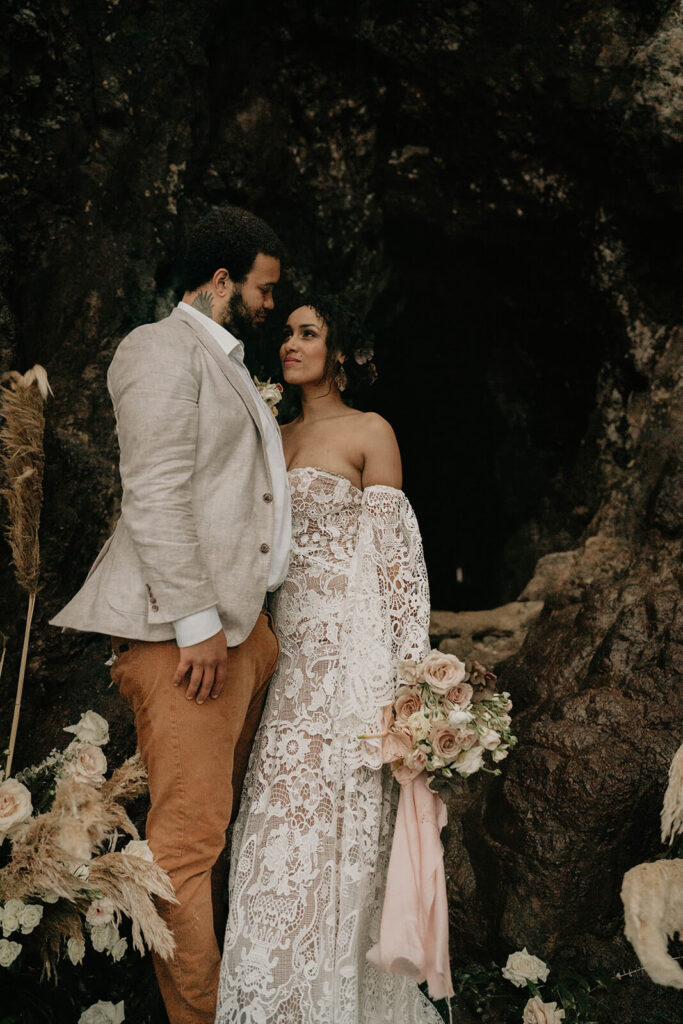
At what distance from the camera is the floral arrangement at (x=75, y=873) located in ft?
8.43

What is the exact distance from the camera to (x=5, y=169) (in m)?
3.77

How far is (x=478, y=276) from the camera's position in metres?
5.70

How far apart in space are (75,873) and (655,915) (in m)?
1.73

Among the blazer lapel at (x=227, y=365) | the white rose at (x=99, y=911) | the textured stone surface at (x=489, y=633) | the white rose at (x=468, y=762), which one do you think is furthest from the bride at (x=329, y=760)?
the textured stone surface at (x=489, y=633)

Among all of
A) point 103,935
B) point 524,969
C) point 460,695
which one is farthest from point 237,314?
point 524,969

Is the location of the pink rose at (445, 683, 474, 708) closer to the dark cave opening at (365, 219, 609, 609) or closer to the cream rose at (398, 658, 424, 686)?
the cream rose at (398, 658, 424, 686)

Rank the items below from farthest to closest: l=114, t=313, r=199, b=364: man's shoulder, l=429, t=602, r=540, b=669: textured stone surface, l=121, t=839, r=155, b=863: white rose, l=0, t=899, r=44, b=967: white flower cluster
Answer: l=429, t=602, r=540, b=669: textured stone surface → l=114, t=313, r=199, b=364: man's shoulder → l=0, t=899, r=44, b=967: white flower cluster → l=121, t=839, r=155, b=863: white rose

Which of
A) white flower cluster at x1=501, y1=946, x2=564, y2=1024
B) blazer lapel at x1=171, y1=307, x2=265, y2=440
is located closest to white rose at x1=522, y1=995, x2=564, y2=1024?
white flower cluster at x1=501, y1=946, x2=564, y2=1024

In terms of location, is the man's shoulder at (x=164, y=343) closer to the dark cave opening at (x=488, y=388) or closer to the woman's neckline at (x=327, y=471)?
the woman's neckline at (x=327, y=471)

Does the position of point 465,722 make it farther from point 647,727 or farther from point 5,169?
point 5,169

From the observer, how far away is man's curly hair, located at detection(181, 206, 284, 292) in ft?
10.4

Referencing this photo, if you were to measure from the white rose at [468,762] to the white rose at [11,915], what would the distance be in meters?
1.49

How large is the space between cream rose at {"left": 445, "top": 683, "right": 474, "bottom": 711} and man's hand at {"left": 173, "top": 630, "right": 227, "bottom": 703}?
2.66 ft

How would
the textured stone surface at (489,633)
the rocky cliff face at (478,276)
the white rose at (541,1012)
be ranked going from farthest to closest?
the textured stone surface at (489,633) → the rocky cliff face at (478,276) → the white rose at (541,1012)
